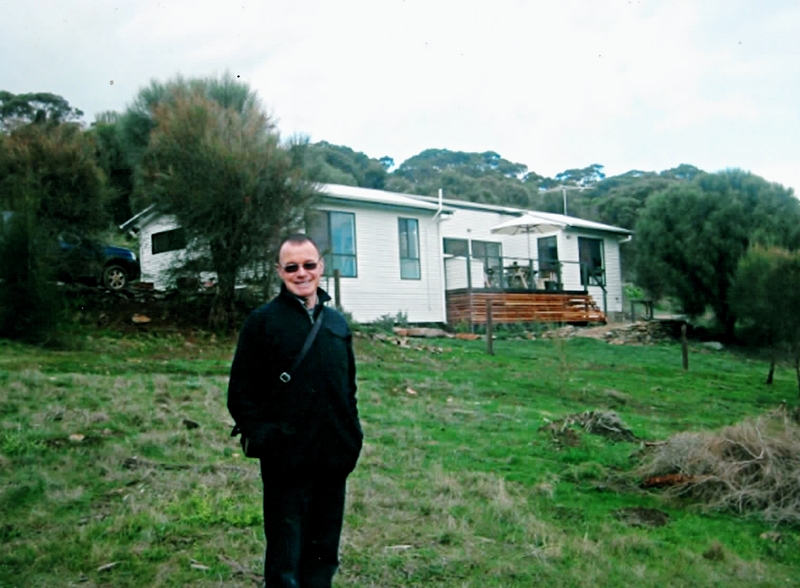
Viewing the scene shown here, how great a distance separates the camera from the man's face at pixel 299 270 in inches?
135

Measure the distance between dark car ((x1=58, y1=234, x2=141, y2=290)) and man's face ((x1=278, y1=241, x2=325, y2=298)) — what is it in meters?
14.4

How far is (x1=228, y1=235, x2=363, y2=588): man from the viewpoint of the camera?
3.26m

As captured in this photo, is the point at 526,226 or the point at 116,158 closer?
the point at 526,226

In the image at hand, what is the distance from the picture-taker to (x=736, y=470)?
7.06 meters

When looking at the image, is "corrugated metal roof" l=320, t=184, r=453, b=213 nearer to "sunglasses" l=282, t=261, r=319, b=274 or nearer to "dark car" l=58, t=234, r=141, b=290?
"dark car" l=58, t=234, r=141, b=290

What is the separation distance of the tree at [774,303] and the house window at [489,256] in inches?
311

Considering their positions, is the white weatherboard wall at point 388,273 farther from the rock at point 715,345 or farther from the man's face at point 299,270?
the man's face at point 299,270

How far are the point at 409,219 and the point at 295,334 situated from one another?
2058 cm

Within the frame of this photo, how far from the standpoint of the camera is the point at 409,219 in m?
23.8

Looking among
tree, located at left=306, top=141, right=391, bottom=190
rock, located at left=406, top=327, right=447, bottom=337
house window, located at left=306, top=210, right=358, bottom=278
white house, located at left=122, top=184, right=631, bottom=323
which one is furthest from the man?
tree, located at left=306, top=141, right=391, bottom=190

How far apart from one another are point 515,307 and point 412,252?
342 cm

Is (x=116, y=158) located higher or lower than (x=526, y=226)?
higher

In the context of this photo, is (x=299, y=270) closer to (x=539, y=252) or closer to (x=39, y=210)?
(x=39, y=210)

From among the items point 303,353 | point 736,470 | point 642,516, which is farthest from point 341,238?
point 303,353
